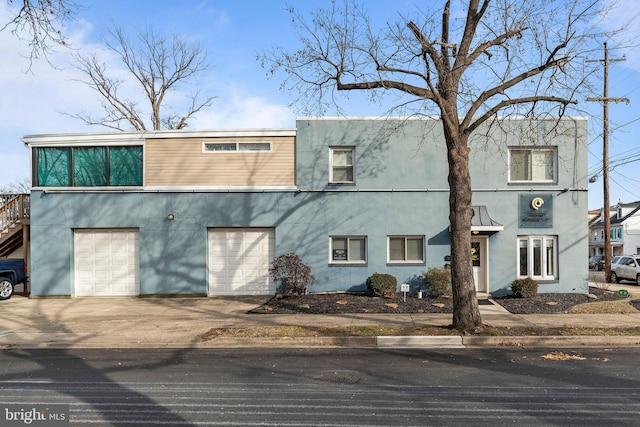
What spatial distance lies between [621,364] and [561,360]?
91 centimetres

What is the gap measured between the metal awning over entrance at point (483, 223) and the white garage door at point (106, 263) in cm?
1187

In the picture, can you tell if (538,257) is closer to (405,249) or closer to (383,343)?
(405,249)

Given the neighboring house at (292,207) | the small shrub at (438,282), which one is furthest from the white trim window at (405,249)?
the small shrub at (438,282)

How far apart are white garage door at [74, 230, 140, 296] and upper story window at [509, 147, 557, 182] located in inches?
538

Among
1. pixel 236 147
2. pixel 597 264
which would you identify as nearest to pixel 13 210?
pixel 236 147

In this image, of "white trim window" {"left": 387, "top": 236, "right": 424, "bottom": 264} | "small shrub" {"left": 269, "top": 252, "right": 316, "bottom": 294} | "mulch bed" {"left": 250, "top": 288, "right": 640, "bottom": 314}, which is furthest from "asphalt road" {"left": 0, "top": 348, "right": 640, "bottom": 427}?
"white trim window" {"left": 387, "top": 236, "right": 424, "bottom": 264}

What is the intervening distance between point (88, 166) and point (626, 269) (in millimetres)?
27975

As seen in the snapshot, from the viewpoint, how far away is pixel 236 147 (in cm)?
1659

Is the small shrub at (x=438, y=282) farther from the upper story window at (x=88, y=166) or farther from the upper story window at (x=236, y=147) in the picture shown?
the upper story window at (x=88, y=166)

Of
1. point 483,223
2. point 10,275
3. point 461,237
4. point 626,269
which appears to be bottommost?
point 626,269

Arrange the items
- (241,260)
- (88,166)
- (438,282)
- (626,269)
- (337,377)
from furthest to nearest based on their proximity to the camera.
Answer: (626,269) < (88,166) < (241,260) < (438,282) < (337,377)

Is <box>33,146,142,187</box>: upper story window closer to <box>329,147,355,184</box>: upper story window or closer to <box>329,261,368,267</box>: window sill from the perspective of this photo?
<box>329,147,355,184</box>: upper story window

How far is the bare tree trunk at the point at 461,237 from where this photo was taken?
395 inches

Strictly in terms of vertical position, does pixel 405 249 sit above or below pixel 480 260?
above
